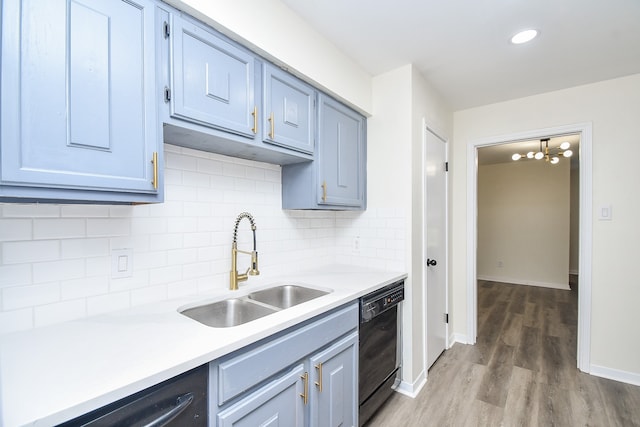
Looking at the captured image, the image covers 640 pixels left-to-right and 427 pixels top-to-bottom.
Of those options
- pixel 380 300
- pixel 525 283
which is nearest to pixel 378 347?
pixel 380 300

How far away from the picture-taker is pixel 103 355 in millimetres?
914

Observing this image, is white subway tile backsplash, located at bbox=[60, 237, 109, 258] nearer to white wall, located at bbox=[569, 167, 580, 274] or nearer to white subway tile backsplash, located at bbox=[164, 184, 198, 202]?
white subway tile backsplash, located at bbox=[164, 184, 198, 202]

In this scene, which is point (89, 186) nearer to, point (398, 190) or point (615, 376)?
point (398, 190)

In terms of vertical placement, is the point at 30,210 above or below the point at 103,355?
above

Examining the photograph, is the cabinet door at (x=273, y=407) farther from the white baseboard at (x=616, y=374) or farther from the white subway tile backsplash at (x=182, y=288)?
the white baseboard at (x=616, y=374)

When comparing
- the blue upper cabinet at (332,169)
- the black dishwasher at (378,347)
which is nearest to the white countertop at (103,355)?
the black dishwasher at (378,347)

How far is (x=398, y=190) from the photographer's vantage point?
2.31 meters

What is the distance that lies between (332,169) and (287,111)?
0.56 m

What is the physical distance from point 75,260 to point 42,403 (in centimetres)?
69

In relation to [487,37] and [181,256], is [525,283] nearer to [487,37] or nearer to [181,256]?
[487,37]

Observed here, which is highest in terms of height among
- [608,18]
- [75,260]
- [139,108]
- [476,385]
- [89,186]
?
[608,18]

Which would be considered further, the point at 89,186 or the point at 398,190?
the point at 398,190

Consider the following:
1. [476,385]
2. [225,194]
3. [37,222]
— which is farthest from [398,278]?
[37,222]

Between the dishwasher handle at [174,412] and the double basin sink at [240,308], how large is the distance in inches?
20.9
